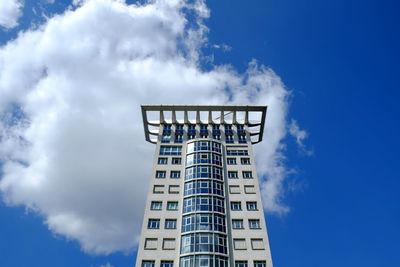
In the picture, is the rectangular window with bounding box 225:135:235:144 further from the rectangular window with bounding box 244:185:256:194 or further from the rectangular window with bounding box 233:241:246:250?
the rectangular window with bounding box 233:241:246:250

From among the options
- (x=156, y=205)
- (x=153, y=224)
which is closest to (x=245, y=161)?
(x=156, y=205)

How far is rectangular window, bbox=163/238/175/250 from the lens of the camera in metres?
43.4

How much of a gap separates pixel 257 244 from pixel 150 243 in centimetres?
1406

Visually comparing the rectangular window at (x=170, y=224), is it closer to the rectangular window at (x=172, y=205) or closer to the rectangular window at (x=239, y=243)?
the rectangular window at (x=172, y=205)

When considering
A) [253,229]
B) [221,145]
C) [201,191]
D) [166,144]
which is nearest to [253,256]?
[253,229]

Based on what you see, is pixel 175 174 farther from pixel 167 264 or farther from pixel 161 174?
pixel 167 264

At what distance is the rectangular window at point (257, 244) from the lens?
43469 millimetres

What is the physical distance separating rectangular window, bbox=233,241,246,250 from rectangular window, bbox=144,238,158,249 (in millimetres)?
10425

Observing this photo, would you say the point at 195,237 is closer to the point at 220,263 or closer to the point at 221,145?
the point at 220,263

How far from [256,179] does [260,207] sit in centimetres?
527

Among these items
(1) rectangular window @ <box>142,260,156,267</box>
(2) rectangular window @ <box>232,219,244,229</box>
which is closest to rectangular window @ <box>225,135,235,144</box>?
(2) rectangular window @ <box>232,219,244,229</box>

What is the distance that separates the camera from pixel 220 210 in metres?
47.6

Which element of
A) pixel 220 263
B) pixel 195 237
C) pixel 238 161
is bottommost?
pixel 220 263

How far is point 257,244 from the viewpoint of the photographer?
43.8 meters
